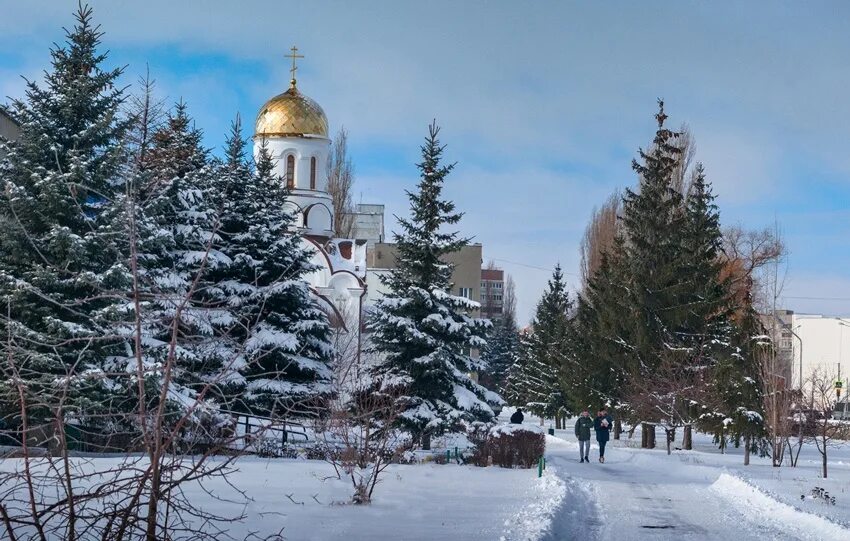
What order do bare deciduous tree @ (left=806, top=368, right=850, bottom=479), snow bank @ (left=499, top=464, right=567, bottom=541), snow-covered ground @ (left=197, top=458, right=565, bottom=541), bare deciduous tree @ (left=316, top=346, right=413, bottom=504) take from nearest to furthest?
snow-covered ground @ (left=197, top=458, right=565, bottom=541) < snow bank @ (left=499, top=464, right=567, bottom=541) < bare deciduous tree @ (left=316, top=346, right=413, bottom=504) < bare deciduous tree @ (left=806, top=368, right=850, bottom=479)

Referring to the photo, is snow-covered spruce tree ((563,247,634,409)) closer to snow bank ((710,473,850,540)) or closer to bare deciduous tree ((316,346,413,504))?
snow bank ((710,473,850,540))

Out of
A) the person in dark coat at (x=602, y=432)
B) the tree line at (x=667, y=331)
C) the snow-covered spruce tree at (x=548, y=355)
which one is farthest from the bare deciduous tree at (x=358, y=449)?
the snow-covered spruce tree at (x=548, y=355)

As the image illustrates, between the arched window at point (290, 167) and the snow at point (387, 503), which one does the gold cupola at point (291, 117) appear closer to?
the arched window at point (290, 167)

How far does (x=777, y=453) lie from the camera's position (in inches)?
1063

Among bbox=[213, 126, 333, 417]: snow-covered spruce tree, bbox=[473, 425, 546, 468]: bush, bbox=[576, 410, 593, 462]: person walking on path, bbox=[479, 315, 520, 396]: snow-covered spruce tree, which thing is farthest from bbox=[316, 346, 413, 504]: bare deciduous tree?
bbox=[479, 315, 520, 396]: snow-covered spruce tree

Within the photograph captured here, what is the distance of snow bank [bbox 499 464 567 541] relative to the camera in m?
11.9

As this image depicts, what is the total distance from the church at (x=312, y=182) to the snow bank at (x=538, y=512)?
95.0ft

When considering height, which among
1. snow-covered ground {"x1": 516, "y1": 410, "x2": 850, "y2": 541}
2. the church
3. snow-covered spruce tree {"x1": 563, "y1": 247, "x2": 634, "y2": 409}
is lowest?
snow-covered ground {"x1": 516, "y1": 410, "x2": 850, "y2": 541}

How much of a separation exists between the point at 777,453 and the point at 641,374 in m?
8.68

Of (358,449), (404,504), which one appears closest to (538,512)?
(404,504)

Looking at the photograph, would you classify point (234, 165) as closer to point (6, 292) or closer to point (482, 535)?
point (6, 292)

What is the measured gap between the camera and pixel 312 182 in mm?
49906

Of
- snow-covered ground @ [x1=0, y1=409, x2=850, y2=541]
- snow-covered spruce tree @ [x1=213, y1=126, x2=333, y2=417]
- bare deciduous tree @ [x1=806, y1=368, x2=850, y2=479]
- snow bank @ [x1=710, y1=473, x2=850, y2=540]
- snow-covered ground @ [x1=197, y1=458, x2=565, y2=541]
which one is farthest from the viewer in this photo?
snow-covered spruce tree @ [x1=213, y1=126, x2=333, y2=417]

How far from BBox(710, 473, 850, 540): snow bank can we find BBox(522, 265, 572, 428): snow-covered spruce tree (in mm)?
22885
